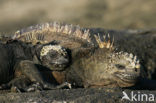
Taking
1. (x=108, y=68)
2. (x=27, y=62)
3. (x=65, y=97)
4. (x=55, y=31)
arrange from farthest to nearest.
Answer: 1. (x=55, y=31)
2. (x=27, y=62)
3. (x=108, y=68)
4. (x=65, y=97)

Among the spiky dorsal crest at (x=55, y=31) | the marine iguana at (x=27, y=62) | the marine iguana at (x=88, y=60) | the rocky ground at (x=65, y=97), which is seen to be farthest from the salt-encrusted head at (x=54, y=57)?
the rocky ground at (x=65, y=97)

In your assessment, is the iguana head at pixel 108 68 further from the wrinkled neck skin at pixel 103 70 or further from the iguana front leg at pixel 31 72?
the iguana front leg at pixel 31 72

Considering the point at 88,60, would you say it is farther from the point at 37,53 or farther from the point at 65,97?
the point at 65,97

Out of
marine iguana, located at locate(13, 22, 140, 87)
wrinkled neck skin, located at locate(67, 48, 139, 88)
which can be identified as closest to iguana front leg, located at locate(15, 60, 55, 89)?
marine iguana, located at locate(13, 22, 140, 87)

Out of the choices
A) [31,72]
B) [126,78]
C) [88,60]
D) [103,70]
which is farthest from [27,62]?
[126,78]

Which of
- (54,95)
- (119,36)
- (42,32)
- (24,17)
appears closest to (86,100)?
(54,95)

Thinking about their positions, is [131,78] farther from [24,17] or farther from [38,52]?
[24,17]
